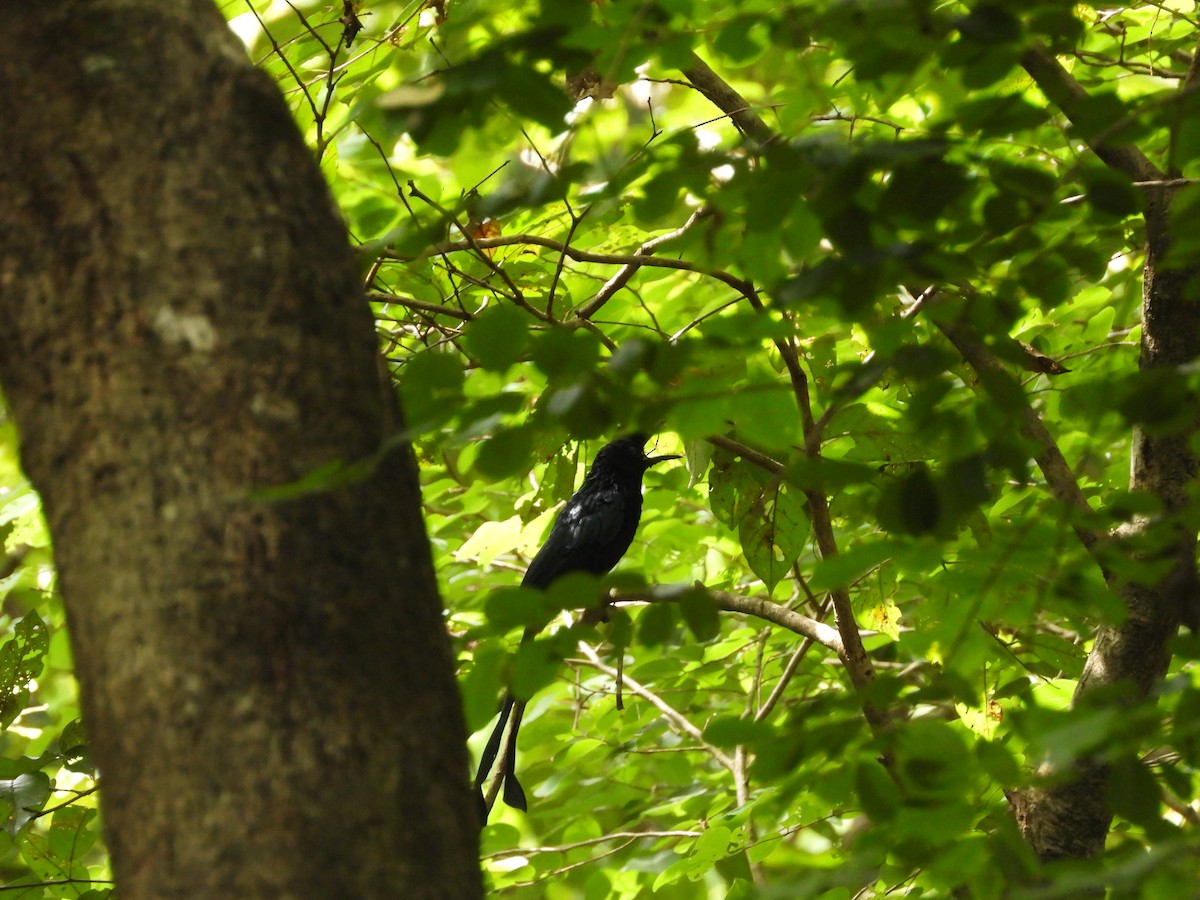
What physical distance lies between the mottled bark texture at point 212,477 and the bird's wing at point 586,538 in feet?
9.51

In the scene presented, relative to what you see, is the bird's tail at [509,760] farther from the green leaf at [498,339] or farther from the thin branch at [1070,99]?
the thin branch at [1070,99]

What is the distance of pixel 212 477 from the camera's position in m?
1.03

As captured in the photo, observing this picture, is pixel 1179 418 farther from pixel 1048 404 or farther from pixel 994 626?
pixel 1048 404

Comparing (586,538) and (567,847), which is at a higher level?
(586,538)

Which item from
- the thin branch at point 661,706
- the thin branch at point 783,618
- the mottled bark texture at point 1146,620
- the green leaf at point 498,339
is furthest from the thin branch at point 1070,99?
the thin branch at point 661,706

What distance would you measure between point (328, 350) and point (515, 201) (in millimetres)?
→ 306

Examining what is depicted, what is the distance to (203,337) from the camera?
3.51ft

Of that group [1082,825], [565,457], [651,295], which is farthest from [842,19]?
[651,295]

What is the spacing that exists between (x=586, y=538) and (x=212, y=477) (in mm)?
3071

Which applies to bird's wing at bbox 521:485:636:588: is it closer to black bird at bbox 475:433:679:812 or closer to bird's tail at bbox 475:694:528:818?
black bird at bbox 475:433:679:812

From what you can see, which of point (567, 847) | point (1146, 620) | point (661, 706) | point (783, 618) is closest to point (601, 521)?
point (661, 706)

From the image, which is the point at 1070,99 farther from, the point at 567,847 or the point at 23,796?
the point at 567,847

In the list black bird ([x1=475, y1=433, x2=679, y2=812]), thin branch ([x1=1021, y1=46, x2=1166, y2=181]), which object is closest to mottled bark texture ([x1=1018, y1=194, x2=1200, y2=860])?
thin branch ([x1=1021, y1=46, x2=1166, y2=181])

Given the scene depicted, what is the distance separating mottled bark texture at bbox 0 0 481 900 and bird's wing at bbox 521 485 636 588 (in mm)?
2897
